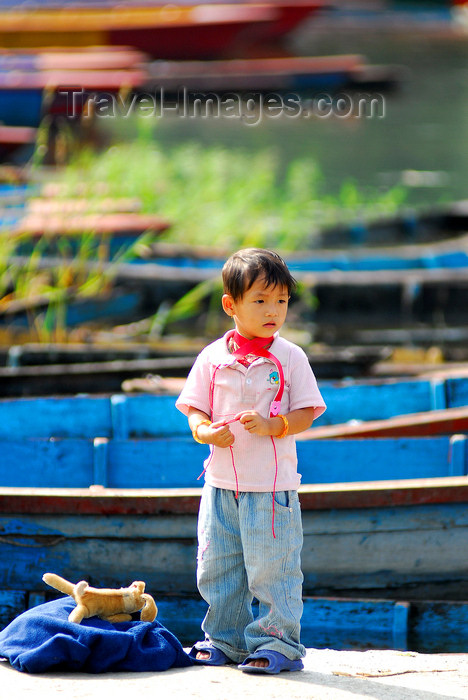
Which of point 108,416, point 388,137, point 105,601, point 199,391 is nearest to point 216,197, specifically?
point 108,416

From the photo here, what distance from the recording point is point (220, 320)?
7812 millimetres

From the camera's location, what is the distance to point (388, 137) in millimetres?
19469

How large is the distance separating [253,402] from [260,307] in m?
0.26

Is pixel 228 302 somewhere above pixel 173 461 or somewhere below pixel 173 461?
above

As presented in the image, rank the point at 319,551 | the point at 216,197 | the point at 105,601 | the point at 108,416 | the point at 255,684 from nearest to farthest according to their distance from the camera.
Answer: the point at 255,684 → the point at 105,601 → the point at 319,551 → the point at 108,416 → the point at 216,197

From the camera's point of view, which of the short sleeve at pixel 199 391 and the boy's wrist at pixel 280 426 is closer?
the boy's wrist at pixel 280 426

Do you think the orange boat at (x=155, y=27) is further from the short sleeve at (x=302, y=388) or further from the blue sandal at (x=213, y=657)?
the blue sandal at (x=213, y=657)

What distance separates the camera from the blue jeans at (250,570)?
2.71 metres

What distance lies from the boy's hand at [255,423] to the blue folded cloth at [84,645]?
2.30 ft

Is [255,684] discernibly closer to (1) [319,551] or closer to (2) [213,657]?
(2) [213,657]

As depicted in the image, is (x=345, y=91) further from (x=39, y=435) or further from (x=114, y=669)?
(x=114, y=669)

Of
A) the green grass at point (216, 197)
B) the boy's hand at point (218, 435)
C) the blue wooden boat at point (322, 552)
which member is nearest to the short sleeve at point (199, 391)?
the boy's hand at point (218, 435)

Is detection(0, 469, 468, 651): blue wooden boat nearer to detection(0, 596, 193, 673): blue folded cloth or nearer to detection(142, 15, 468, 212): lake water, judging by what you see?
detection(0, 596, 193, 673): blue folded cloth

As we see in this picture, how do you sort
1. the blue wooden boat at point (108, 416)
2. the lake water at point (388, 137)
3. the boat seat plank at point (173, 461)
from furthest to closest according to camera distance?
the lake water at point (388, 137) → the blue wooden boat at point (108, 416) → the boat seat plank at point (173, 461)
